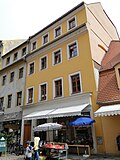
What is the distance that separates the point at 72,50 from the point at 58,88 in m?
4.13

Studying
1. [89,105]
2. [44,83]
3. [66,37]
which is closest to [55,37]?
[66,37]

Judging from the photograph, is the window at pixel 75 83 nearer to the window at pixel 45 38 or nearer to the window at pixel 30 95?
the window at pixel 30 95

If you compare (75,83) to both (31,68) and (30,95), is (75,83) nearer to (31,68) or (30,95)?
(30,95)

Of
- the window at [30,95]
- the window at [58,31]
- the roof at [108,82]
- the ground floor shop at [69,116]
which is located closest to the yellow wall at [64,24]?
the window at [58,31]

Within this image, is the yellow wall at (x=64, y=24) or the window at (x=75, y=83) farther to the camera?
the yellow wall at (x=64, y=24)

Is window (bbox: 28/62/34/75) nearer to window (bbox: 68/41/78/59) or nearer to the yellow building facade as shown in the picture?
the yellow building facade

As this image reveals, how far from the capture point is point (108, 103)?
39.4 feet

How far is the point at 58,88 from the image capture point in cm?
1612

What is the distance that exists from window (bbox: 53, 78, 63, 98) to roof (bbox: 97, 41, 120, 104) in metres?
3.94

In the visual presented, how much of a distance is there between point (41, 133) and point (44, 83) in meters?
5.31

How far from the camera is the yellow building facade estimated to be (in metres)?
13.3

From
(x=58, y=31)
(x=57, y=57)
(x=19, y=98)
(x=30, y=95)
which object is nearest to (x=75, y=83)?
(x=57, y=57)

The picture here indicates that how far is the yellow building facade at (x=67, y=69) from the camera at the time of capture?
13312 millimetres

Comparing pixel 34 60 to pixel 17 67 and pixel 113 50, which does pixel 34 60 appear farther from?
pixel 113 50
